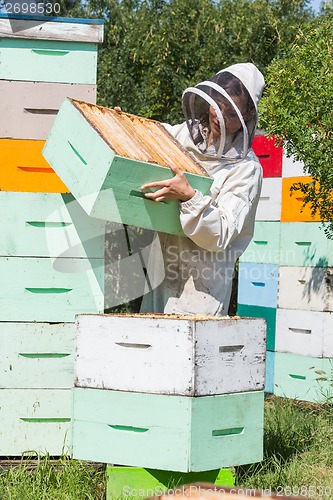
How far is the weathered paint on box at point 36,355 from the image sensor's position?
3561 mm

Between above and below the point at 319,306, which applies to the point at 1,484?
below

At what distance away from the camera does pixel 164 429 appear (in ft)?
9.96

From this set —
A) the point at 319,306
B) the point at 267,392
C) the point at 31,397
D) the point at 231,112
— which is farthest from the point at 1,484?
the point at 267,392

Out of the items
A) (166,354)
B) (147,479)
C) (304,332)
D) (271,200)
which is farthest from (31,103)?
(304,332)

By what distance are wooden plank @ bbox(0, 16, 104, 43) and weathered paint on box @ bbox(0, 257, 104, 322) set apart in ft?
3.10

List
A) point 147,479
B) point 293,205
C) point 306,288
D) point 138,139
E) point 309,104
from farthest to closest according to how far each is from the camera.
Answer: point 293,205, point 306,288, point 309,104, point 138,139, point 147,479

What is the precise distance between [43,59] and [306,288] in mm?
2561

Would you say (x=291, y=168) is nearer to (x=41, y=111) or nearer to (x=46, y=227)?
(x=41, y=111)

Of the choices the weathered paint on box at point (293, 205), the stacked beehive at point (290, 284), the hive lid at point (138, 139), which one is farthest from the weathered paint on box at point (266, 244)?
the hive lid at point (138, 139)

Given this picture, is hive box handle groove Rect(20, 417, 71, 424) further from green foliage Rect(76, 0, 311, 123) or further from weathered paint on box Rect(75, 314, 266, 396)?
green foliage Rect(76, 0, 311, 123)

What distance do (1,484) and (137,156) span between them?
1.43 m

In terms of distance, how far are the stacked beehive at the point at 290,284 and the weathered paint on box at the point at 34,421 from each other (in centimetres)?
200

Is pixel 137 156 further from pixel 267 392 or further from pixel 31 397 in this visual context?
pixel 267 392

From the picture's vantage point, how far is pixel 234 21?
7047mm
